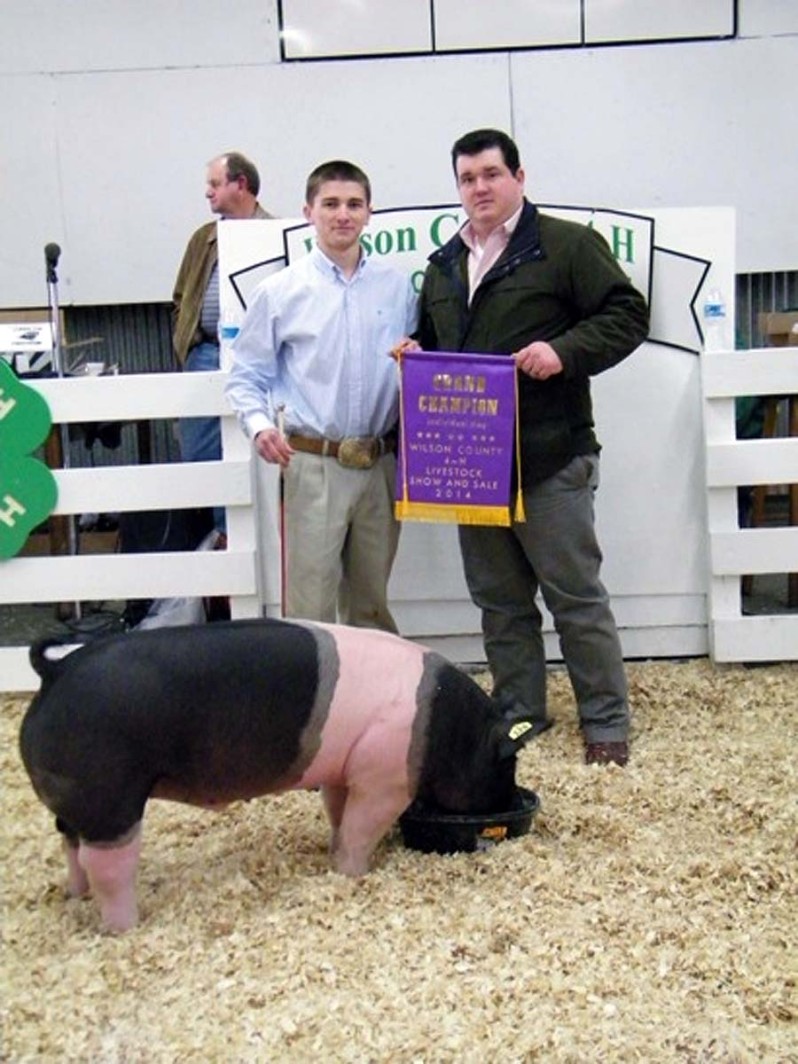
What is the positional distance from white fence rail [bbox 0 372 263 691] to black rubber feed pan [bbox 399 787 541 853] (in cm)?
164

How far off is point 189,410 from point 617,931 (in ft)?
8.02

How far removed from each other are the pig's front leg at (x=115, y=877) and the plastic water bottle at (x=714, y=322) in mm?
2707

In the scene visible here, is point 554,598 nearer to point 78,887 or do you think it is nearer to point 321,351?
point 321,351

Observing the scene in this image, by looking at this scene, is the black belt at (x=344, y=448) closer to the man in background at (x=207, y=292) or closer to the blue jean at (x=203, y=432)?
the blue jean at (x=203, y=432)

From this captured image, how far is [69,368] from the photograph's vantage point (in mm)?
7188

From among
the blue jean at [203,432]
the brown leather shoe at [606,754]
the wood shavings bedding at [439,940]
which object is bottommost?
the brown leather shoe at [606,754]

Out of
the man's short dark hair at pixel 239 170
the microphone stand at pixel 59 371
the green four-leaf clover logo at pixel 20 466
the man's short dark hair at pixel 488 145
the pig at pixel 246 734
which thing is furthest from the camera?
the man's short dark hair at pixel 239 170

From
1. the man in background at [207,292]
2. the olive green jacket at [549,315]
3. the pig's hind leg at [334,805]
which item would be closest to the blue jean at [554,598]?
the olive green jacket at [549,315]

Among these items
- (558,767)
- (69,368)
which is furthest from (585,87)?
(558,767)

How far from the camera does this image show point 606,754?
388 centimetres

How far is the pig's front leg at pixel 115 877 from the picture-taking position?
106 inches

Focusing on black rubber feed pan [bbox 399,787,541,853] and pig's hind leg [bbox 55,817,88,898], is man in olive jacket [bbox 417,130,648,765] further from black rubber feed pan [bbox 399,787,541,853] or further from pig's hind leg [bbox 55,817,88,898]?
pig's hind leg [bbox 55,817,88,898]

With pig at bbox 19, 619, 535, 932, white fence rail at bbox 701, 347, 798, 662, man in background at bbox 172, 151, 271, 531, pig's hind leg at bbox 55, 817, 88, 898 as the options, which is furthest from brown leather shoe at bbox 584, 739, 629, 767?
man in background at bbox 172, 151, 271, 531

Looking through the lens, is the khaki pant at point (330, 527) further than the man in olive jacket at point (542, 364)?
Yes
